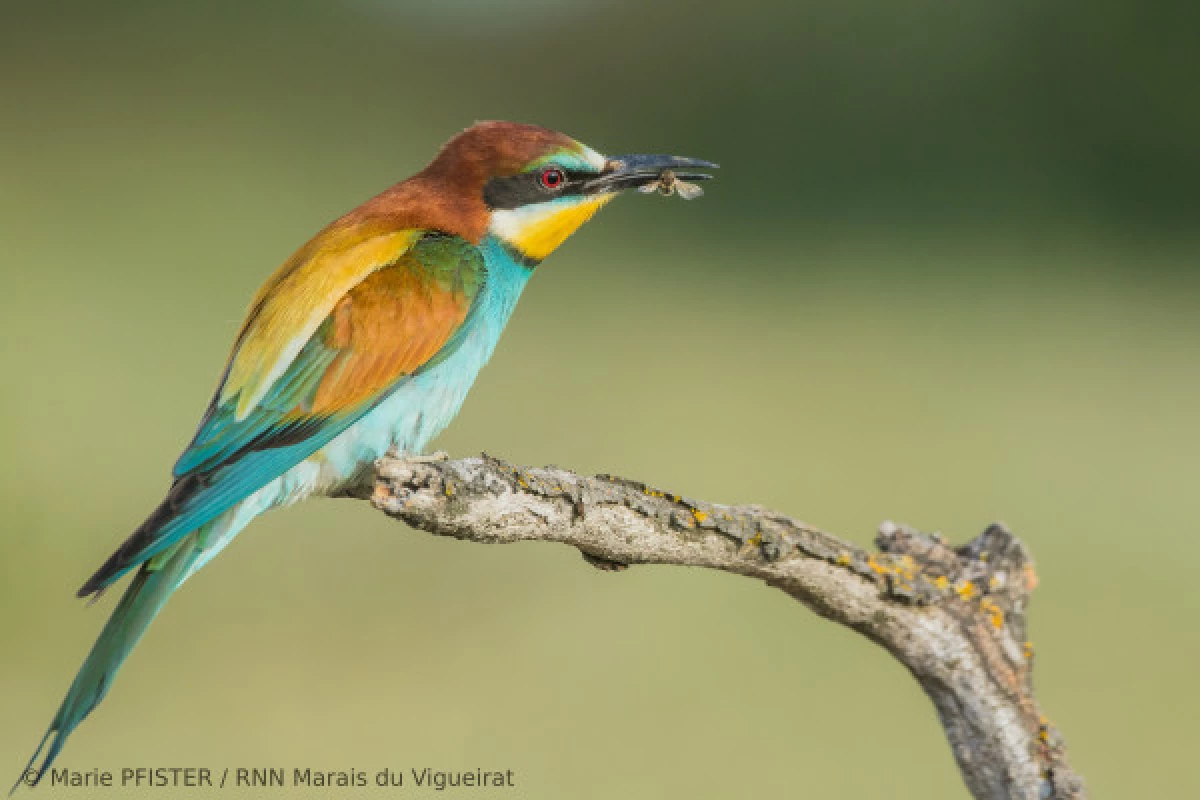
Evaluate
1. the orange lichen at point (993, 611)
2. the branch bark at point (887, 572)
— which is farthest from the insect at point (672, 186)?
the orange lichen at point (993, 611)

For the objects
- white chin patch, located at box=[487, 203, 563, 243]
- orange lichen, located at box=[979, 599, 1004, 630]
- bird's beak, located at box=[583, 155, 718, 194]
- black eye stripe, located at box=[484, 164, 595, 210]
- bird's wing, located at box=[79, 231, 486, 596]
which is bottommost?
orange lichen, located at box=[979, 599, 1004, 630]

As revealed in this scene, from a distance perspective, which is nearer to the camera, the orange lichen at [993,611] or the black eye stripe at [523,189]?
the orange lichen at [993,611]

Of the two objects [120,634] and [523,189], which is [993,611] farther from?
[120,634]

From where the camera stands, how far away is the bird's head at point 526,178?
1.60m

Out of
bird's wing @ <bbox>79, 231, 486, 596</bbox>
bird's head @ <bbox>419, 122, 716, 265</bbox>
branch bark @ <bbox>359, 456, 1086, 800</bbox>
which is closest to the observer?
branch bark @ <bbox>359, 456, 1086, 800</bbox>

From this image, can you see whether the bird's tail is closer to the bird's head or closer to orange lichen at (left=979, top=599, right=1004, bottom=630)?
the bird's head

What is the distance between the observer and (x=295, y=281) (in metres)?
1.49

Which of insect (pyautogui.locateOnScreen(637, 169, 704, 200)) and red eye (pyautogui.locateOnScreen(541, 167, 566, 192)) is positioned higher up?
insect (pyautogui.locateOnScreen(637, 169, 704, 200))

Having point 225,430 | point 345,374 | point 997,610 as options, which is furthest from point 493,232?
point 997,610

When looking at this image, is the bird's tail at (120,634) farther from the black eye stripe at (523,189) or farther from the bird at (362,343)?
the black eye stripe at (523,189)

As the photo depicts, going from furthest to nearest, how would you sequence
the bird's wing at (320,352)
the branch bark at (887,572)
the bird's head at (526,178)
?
the bird's head at (526,178), the bird's wing at (320,352), the branch bark at (887,572)

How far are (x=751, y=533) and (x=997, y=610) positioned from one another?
0.31 m

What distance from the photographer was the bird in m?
1.36

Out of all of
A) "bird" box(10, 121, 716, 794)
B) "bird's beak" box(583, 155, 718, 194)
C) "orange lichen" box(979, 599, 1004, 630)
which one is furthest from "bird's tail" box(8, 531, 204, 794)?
"orange lichen" box(979, 599, 1004, 630)
